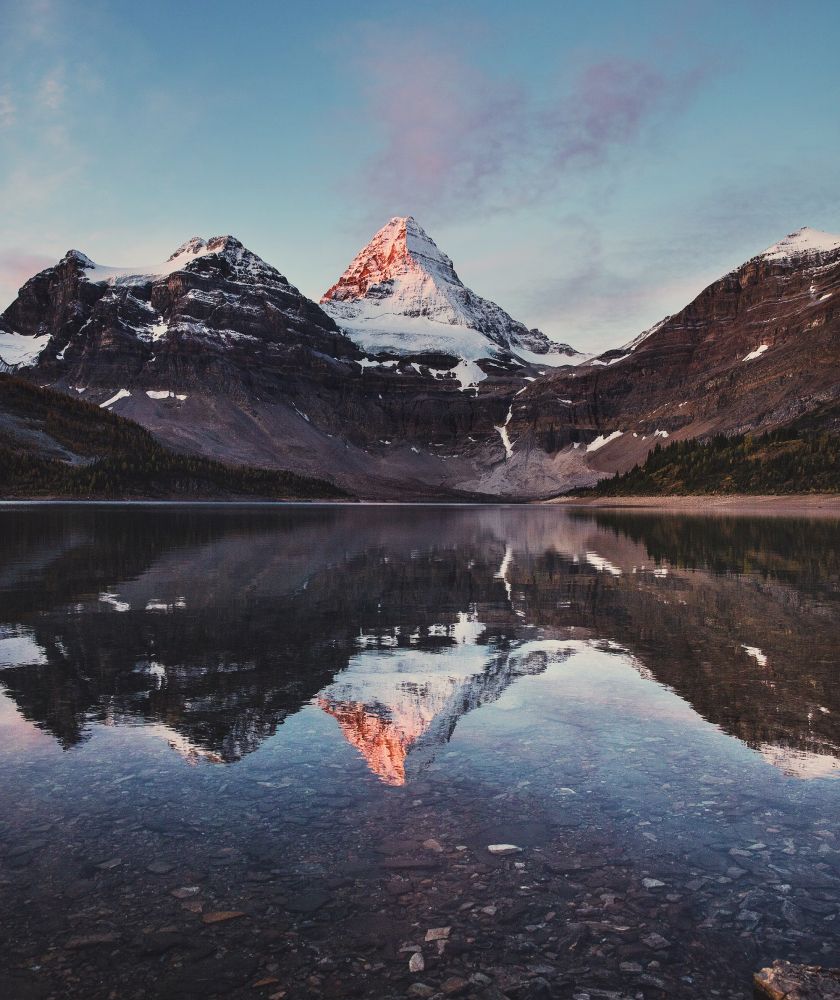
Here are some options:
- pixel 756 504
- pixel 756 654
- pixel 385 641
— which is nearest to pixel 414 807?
pixel 385 641

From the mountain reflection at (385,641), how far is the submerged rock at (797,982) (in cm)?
514

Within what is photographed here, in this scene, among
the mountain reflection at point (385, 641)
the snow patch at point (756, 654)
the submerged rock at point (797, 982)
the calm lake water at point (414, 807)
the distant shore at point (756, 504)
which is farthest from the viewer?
the distant shore at point (756, 504)

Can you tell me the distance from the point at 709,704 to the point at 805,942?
25.0ft

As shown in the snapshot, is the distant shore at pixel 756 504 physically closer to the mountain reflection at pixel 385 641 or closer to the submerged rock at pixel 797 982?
the mountain reflection at pixel 385 641

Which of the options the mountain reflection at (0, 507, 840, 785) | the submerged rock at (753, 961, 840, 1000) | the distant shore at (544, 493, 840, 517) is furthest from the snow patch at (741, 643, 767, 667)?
the distant shore at (544, 493, 840, 517)

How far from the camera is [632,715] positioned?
43.6 feet

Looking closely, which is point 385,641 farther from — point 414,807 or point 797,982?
point 797,982

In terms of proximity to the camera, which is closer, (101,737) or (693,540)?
(101,737)

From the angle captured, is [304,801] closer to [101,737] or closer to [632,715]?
[101,737]

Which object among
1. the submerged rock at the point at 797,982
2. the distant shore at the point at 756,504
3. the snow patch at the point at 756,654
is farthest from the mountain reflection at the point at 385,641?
the distant shore at the point at 756,504

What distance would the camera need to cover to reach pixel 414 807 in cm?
923

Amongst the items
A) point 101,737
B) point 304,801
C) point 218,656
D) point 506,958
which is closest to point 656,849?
point 506,958

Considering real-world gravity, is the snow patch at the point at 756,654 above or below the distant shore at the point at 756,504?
below

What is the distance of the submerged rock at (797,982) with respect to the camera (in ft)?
18.4
